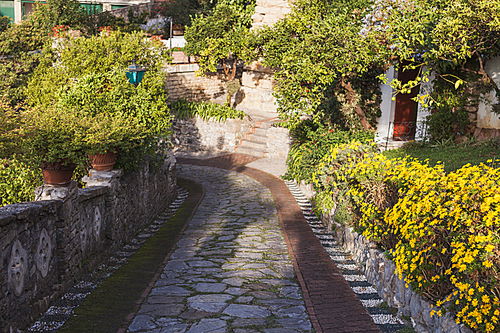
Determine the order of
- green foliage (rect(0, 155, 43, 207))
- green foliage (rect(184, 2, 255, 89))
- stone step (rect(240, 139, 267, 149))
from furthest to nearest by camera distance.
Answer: green foliage (rect(184, 2, 255, 89)) < stone step (rect(240, 139, 267, 149)) < green foliage (rect(0, 155, 43, 207))

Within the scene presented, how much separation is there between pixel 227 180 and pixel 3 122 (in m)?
9.06

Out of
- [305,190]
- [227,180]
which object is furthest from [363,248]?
[227,180]

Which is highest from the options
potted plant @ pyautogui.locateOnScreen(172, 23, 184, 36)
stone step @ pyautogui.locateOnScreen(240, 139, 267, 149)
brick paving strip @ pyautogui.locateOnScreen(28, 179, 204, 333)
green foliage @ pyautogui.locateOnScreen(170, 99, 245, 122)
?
potted plant @ pyautogui.locateOnScreen(172, 23, 184, 36)

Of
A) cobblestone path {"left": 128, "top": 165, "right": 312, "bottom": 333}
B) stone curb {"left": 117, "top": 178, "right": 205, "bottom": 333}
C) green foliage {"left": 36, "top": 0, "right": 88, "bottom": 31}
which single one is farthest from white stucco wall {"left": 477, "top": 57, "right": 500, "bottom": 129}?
green foliage {"left": 36, "top": 0, "right": 88, "bottom": 31}

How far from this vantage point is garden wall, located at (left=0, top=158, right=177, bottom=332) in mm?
4848

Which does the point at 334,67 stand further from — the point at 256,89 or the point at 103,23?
the point at 103,23

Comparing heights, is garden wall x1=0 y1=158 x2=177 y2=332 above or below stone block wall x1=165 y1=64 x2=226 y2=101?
below

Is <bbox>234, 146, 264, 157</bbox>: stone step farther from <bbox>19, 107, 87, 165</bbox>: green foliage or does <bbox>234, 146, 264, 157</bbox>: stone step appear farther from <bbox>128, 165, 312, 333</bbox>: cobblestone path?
<bbox>19, 107, 87, 165</bbox>: green foliage

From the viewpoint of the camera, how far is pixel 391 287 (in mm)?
6012

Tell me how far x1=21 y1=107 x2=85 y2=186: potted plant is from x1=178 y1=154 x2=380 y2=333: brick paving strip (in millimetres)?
3774

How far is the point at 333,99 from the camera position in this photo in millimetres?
14297

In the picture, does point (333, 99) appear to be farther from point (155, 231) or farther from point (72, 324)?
point (72, 324)

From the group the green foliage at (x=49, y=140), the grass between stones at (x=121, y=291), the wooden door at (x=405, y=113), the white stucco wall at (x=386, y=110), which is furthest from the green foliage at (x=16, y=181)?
the wooden door at (x=405, y=113)

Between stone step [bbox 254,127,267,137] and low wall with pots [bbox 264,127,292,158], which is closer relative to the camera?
low wall with pots [bbox 264,127,292,158]
